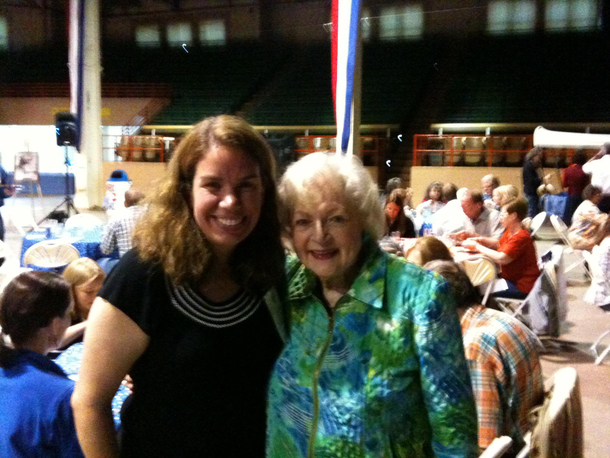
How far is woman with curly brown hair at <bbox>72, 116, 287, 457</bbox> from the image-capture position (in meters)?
1.24

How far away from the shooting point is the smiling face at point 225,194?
1262 mm

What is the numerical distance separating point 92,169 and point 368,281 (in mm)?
13180

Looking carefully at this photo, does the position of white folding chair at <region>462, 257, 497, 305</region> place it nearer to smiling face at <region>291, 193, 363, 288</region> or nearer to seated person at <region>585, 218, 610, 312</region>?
seated person at <region>585, 218, 610, 312</region>

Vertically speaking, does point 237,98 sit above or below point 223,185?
above

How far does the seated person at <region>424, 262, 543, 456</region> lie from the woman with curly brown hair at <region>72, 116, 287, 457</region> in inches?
30.6

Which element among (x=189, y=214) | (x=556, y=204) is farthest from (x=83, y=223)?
(x=556, y=204)

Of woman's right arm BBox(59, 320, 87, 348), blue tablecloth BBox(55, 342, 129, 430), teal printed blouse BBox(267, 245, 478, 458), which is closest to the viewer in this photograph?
teal printed blouse BBox(267, 245, 478, 458)

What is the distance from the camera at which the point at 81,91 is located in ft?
38.6

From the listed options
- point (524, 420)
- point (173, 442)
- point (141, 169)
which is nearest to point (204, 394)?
point (173, 442)

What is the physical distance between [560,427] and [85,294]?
7.80 feet

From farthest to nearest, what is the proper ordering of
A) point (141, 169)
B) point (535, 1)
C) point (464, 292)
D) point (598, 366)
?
point (535, 1) → point (141, 169) → point (598, 366) → point (464, 292)

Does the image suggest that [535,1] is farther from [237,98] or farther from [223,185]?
[223,185]

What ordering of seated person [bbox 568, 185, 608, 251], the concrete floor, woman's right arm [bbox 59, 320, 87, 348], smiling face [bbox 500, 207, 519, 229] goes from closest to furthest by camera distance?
woman's right arm [bbox 59, 320, 87, 348] → the concrete floor → smiling face [bbox 500, 207, 519, 229] → seated person [bbox 568, 185, 608, 251]

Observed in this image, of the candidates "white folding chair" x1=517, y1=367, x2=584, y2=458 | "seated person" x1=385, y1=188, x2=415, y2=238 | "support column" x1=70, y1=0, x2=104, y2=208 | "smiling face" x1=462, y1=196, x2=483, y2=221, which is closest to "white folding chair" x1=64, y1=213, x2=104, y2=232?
"seated person" x1=385, y1=188, x2=415, y2=238
